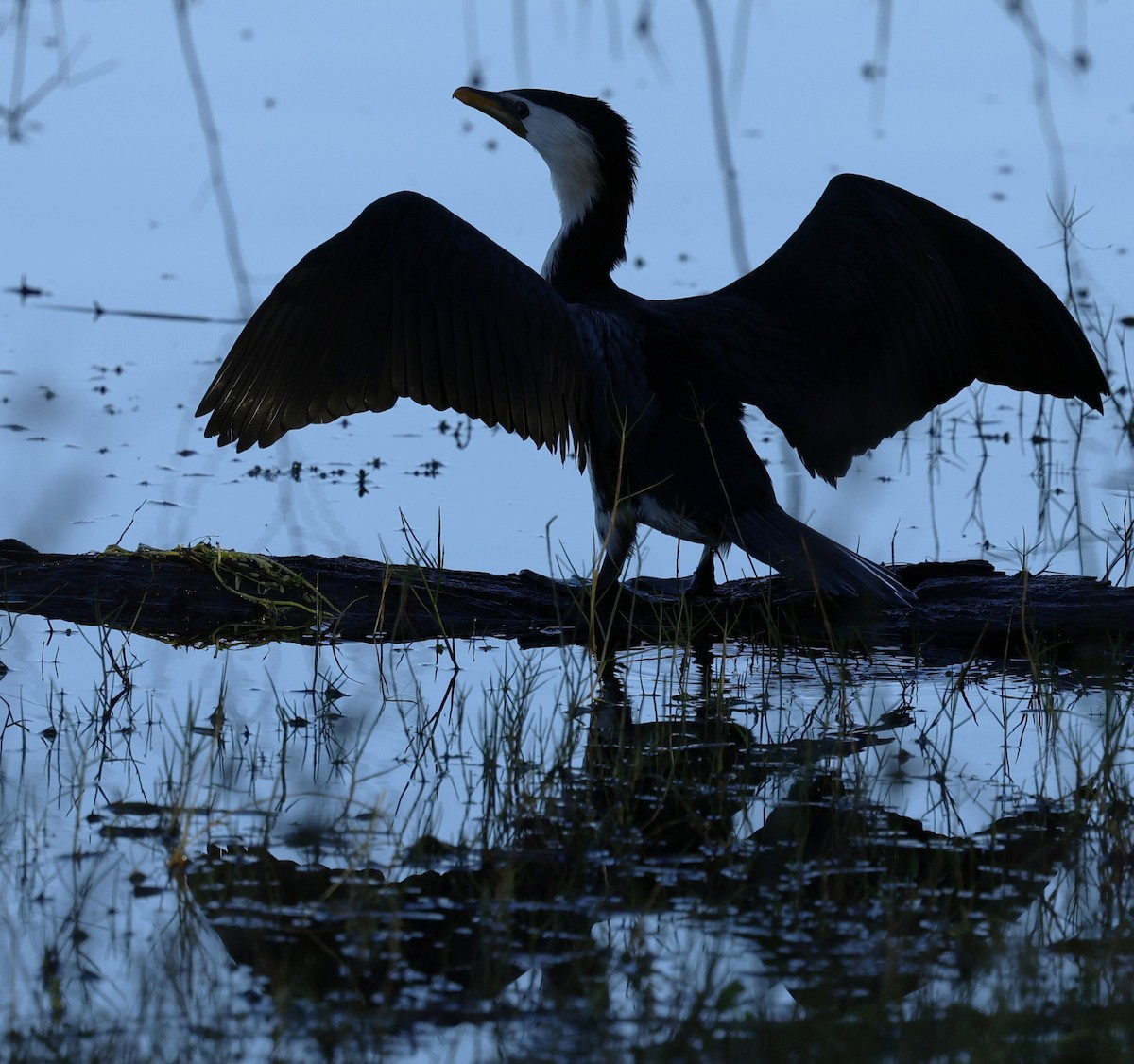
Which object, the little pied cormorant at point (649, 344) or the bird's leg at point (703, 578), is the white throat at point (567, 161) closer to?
the little pied cormorant at point (649, 344)

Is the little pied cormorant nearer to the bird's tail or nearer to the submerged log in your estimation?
the bird's tail

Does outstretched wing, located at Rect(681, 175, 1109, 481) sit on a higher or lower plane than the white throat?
lower

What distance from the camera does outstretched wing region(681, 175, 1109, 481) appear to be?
18.6 feet

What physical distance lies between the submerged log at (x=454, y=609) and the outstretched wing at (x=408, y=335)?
0.48 meters

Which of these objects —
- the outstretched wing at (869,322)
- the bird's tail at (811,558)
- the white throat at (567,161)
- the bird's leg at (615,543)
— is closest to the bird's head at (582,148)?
the white throat at (567,161)

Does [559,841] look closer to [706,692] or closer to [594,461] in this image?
[706,692]

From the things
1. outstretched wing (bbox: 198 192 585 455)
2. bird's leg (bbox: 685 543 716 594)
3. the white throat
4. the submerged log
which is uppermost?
the white throat

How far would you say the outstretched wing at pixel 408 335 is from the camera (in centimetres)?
512

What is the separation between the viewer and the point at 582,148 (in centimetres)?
612

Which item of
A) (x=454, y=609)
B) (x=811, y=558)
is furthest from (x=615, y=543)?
(x=811, y=558)

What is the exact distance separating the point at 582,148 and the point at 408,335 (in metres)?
1.35

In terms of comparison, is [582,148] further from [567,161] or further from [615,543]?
[615,543]

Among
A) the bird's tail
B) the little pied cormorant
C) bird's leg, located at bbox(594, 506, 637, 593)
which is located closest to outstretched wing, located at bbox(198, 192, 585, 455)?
the little pied cormorant

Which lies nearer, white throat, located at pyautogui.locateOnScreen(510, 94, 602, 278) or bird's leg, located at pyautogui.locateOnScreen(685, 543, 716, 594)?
bird's leg, located at pyautogui.locateOnScreen(685, 543, 716, 594)
